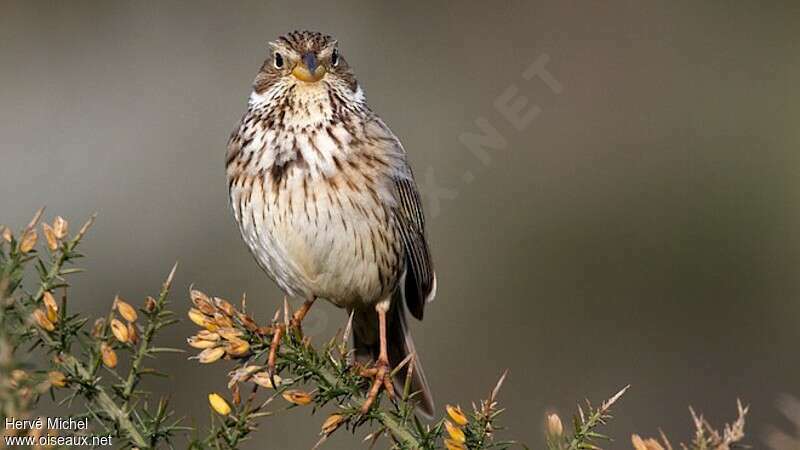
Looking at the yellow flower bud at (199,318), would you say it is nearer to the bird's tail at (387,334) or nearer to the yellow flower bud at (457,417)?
the yellow flower bud at (457,417)

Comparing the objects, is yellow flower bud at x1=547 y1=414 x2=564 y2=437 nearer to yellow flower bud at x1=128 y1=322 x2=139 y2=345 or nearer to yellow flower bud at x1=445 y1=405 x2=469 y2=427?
yellow flower bud at x1=445 y1=405 x2=469 y2=427

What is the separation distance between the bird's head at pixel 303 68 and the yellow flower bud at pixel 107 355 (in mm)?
1859

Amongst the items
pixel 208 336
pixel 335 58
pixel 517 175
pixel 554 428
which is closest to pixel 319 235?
pixel 335 58

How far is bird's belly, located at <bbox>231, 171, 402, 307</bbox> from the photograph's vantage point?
4.56m

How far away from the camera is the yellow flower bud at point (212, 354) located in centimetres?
339

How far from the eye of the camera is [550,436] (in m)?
2.87

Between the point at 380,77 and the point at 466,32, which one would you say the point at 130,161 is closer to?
the point at 380,77

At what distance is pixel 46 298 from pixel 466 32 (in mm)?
7653

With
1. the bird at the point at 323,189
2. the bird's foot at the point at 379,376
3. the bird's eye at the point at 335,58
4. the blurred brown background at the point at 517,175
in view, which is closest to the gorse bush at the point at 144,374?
the bird's foot at the point at 379,376

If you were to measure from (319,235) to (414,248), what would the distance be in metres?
0.54

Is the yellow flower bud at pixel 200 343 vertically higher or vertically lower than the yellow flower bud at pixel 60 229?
lower

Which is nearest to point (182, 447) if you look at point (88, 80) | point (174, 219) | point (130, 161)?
point (174, 219)

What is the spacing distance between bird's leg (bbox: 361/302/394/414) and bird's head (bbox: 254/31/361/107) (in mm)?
796

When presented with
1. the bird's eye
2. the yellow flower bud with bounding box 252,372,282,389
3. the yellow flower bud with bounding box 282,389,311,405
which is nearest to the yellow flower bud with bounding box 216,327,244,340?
the yellow flower bud with bounding box 252,372,282,389
